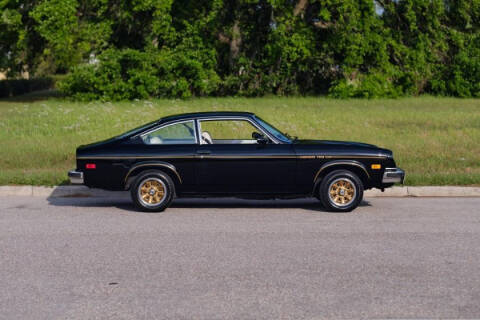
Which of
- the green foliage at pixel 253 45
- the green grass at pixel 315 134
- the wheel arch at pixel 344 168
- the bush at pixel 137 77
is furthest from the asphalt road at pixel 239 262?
the green foliage at pixel 253 45

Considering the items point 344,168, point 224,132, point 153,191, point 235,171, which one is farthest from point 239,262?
point 224,132

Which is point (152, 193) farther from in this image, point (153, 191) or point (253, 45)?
point (253, 45)

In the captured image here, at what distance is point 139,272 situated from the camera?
22.3 feet

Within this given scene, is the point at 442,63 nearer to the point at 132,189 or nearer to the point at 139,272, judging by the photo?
the point at 132,189

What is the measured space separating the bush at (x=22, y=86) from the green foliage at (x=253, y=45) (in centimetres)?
1415

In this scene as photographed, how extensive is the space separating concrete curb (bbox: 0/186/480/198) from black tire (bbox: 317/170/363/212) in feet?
6.39

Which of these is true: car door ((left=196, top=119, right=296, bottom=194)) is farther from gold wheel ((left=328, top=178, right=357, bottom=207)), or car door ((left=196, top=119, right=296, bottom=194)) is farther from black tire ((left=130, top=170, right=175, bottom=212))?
gold wheel ((left=328, top=178, right=357, bottom=207))

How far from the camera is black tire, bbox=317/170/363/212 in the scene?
10.3 metres

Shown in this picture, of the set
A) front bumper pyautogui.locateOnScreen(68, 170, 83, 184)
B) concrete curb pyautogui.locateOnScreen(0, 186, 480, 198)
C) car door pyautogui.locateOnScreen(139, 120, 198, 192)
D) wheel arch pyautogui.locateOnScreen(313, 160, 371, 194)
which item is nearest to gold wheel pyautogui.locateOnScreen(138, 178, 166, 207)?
car door pyautogui.locateOnScreen(139, 120, 198, 192)

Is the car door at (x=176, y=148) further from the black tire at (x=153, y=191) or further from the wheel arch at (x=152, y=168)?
the black tire at (x=153, y=191)

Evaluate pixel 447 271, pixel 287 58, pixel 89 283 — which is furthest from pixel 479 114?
pixel 89 283

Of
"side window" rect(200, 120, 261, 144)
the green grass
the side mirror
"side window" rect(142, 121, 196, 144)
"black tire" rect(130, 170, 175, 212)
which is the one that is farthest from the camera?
the green grass

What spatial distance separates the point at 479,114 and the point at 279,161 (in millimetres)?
14625

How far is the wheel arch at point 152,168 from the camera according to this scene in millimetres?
10250
